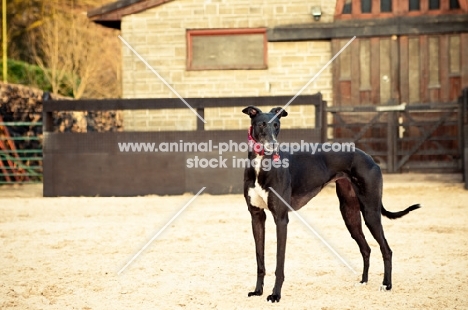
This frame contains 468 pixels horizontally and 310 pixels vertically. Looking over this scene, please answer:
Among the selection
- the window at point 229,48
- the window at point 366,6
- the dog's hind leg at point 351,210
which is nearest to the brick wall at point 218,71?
the window at point 229,48

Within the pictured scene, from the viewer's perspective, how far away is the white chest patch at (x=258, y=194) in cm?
601

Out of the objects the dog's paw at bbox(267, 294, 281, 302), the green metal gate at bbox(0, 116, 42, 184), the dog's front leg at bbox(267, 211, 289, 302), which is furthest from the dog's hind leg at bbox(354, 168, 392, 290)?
the green metal gate at bbox(0, 116, 42, 184)

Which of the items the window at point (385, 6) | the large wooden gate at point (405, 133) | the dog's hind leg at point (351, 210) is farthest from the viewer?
the window at point (385, 6)

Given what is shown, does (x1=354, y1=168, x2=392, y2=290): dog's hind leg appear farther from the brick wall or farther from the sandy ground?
the brick wall

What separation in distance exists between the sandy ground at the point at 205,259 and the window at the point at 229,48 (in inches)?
212

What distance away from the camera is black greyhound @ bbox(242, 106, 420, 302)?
5.98 meters

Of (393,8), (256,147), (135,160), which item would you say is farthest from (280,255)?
(393,8)

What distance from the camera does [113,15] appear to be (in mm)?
17578

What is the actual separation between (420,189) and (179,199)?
456 centimetres

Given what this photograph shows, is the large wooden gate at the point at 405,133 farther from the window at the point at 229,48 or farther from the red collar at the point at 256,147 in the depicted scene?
the red collar at the point at 256,147

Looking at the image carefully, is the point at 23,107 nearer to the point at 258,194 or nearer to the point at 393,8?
the point at 393,8

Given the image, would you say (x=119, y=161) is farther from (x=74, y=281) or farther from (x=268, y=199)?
(x=268, y=199)

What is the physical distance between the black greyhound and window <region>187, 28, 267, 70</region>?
10.9 metres

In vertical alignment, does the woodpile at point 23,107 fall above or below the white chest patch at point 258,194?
above
